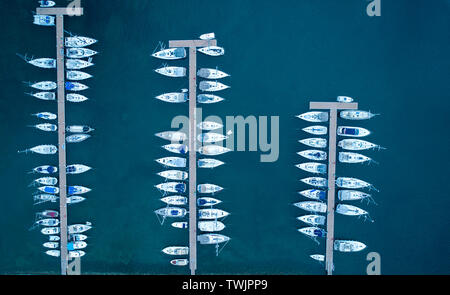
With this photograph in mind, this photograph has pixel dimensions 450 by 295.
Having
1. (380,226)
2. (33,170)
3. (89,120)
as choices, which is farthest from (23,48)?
(380,226)

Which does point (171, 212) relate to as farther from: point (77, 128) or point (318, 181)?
point (318, 181)

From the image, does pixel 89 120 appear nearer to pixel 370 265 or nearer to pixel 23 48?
pixel 23 48

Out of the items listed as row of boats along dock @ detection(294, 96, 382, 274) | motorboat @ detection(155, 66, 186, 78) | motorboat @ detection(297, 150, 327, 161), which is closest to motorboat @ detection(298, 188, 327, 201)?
row of boats along dock @ detection(294, 96, 382, 274)

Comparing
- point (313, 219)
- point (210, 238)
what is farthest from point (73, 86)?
point (313, 219)

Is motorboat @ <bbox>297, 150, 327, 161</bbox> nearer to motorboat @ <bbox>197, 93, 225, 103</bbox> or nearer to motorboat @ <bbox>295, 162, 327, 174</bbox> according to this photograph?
motorboat @ <bbox>295, 162, 327, 174</bbox>

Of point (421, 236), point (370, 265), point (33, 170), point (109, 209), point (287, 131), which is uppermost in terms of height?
point (287, 131)
